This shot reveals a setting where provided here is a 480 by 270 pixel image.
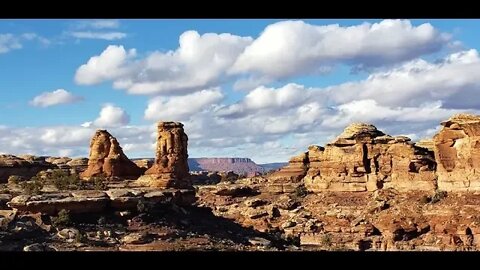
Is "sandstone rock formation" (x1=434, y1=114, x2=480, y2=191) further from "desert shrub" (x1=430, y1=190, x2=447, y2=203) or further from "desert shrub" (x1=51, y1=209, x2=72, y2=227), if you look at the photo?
"desert shrub" (x1=51, y1=209, x2=72, y2=227)

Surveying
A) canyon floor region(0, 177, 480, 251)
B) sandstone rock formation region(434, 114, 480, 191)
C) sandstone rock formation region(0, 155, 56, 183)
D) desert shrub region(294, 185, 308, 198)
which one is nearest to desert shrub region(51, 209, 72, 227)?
canyon floor region(0, 177, 480, 251)

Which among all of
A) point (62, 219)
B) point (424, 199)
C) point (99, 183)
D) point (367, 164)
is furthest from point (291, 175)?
point (62, 219)

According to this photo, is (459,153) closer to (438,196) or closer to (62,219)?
(438,196)

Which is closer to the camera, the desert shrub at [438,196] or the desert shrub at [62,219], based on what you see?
the desert shrub at [62,219]

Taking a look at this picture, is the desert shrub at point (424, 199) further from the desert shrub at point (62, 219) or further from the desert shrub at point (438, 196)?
the desert shrub at point (62, 219)

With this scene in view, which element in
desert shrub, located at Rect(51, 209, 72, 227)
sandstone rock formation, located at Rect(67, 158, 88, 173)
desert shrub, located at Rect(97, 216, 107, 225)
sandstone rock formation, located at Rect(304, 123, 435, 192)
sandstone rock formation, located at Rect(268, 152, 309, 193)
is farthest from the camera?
sandstone rock formation, located at Rect(67, 158, 88, 173)

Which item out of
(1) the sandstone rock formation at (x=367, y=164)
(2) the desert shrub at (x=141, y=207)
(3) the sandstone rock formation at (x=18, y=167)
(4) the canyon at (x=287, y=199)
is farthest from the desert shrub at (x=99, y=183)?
(1) the sandstone rock formation at (x=367, y=164)

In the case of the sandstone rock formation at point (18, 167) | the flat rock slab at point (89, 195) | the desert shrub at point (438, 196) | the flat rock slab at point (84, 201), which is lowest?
the desert shrub at point (438, 196)
